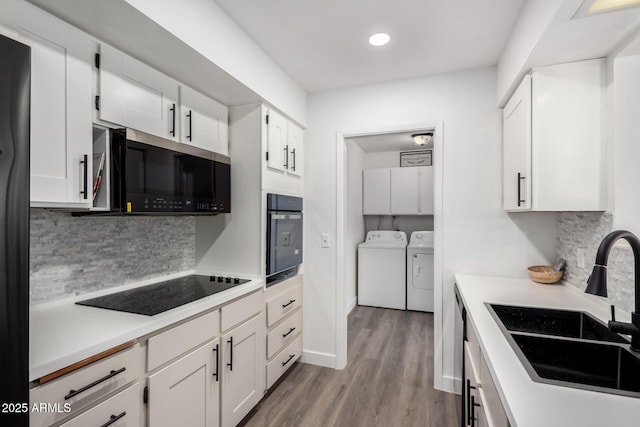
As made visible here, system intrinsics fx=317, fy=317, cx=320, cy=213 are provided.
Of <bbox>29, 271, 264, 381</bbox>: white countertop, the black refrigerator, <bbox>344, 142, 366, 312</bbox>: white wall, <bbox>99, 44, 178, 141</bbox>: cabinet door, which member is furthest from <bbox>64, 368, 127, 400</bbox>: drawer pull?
<bbox>344, 142, 366, 312</bbox>: white wall

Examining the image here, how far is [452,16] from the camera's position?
1.76 m

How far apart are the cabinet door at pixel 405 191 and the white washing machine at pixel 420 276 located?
1.80 feet

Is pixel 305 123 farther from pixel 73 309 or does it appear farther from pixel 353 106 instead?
pixel 73 309

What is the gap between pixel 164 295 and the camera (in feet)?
5.69

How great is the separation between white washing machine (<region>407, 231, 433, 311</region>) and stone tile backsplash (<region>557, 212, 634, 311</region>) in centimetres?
208

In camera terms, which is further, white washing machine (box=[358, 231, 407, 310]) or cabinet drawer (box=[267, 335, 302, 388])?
white washing machine (box=[358, 231, 407, 310])

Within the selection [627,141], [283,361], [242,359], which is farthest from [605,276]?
[283,361]

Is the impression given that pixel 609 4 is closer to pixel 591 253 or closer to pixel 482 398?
pixel 591 253

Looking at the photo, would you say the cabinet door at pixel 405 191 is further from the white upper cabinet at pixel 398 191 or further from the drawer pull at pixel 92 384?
the drawer pull at pixel 92 384

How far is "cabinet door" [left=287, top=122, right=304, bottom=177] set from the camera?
262cm

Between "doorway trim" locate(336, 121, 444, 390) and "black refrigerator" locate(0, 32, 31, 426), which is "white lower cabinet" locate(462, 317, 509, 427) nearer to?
"doorway trim" locate(336, 121, 444, 390)

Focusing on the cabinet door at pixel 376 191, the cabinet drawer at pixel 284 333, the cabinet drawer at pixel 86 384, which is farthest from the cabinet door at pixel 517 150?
the cabinet door at pixel 376 191

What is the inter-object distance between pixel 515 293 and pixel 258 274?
5.34 feet

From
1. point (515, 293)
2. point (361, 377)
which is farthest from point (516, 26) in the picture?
point (361, 377)
